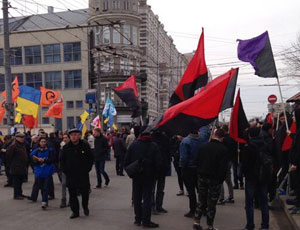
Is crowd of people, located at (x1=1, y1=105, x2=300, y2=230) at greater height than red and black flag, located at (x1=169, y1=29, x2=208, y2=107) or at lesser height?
lesser

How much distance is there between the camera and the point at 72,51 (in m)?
44.5

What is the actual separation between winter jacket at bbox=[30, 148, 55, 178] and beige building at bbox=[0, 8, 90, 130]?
116 feet

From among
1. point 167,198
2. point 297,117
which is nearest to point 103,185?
point 167,198

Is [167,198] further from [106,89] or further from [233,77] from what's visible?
[106,89]

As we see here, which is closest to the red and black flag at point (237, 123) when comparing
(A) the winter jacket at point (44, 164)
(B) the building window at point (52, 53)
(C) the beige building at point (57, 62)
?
(A) the winter jacket at point (44, 164)

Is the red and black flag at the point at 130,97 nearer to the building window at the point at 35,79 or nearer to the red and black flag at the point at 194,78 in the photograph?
the red and black flag at the point at 194,78

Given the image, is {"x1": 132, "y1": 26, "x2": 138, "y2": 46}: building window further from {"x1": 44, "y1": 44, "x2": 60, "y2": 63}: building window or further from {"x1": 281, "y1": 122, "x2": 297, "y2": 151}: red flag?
{"x1": 281, "y1": 122, "x2": 297, "y2": 151}: red flag

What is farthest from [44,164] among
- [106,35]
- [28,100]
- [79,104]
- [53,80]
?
[53,80]

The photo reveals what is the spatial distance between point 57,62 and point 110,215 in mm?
40133

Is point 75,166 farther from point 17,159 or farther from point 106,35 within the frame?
point 106,35

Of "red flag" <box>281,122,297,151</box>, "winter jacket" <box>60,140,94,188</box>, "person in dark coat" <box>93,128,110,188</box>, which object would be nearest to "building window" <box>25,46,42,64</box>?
"person in dark coat" <box>93,128,110,188</box>

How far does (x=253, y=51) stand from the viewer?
26.2 ft

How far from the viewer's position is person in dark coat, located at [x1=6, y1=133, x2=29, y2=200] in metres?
9.31

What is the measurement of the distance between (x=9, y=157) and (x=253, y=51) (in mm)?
6552
